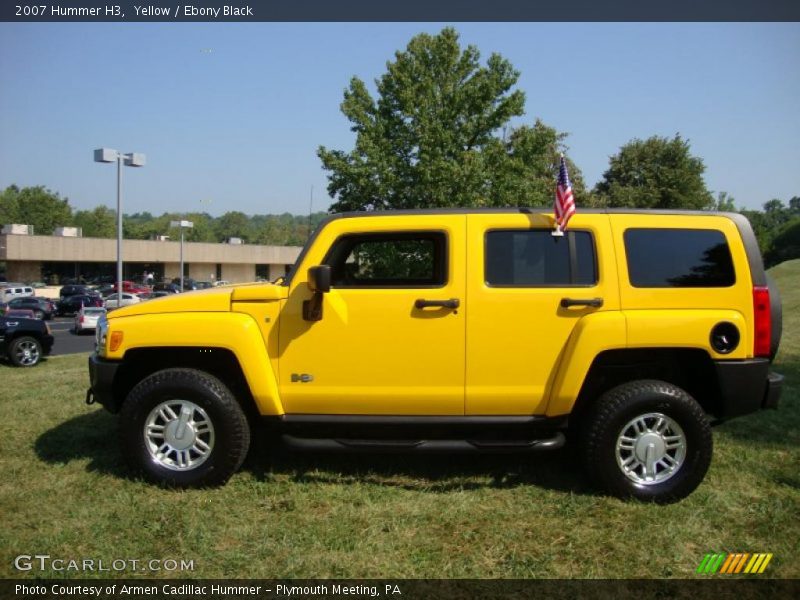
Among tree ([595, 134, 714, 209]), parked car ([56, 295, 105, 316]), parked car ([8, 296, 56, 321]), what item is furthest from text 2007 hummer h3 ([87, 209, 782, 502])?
tree ([595, 134, 714, 209])

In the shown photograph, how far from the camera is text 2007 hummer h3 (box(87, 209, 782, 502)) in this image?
4078mm

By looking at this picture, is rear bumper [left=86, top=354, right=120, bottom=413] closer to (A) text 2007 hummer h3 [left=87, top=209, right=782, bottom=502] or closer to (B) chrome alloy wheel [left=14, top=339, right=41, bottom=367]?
(A) text 2007 hummer h3 [left=87, top=209, right=782, bottom=502]

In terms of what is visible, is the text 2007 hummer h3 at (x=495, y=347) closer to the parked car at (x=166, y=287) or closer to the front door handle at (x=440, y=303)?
the front door handle at (x=440, y=303)

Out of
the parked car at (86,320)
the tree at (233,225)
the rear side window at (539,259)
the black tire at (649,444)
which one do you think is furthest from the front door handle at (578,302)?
the tree at (233,225)

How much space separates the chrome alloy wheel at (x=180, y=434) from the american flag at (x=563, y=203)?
2828 millimetres

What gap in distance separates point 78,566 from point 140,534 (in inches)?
15.4

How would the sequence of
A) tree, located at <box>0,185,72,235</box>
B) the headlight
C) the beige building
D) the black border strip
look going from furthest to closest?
tree, located at <box>0,185,72,235</box>
the beige building
the headlight
the black border strip

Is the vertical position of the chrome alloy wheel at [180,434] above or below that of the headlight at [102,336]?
below

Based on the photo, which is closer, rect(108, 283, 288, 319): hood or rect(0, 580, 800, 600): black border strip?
rect(0, 580, 800, 600): black border strip

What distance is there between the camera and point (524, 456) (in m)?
4.98

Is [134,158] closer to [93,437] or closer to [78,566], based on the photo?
[93,437]

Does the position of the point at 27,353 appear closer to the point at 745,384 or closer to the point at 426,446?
the point at 426,446

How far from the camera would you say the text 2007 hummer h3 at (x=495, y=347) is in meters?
4.08

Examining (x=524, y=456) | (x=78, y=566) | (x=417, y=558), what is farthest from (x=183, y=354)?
(x=524, y=456)
